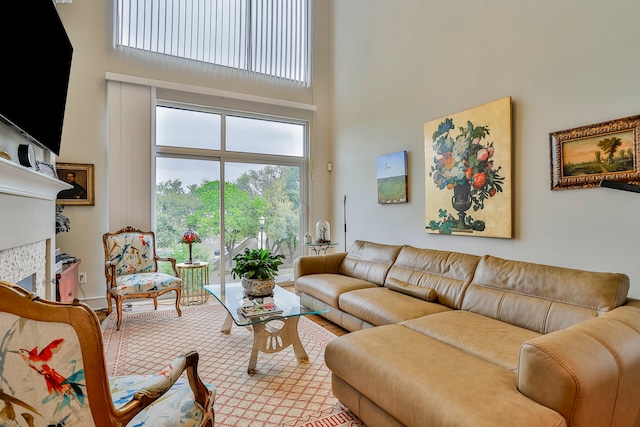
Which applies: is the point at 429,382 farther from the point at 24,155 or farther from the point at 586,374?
→ the point at 24,155

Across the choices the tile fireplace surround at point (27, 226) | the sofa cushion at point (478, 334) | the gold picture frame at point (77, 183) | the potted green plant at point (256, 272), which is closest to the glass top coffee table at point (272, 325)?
the potted green plant at point (256, 272)

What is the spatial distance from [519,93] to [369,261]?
86.5 inches

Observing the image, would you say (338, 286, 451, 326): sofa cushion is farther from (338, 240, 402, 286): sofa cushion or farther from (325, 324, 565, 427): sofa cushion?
(325, 324, 565, 427): sofa cushion

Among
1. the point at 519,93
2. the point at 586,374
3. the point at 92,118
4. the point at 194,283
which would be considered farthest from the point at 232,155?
the point at 586,374

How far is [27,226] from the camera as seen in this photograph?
212 centimetres

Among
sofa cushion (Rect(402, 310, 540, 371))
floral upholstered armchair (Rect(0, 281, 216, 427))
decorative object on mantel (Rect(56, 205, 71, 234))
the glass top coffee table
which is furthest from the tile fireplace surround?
sofa cushion (Rect(402, 310, 540, 371))

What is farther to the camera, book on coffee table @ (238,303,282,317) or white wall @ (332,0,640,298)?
book on coffee table @ (238,303,282,317)

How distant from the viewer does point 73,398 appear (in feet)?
3.01

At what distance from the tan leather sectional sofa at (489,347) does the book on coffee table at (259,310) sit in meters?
0.67

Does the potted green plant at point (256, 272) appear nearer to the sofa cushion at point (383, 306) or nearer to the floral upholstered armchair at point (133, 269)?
the sofa cushion at point (383, 306)

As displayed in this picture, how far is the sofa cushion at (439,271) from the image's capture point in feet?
8.90

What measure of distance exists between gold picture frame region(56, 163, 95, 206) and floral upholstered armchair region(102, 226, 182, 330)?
0.59 meters

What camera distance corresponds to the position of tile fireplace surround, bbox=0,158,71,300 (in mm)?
1739

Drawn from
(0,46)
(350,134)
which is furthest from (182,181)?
(0,46)
